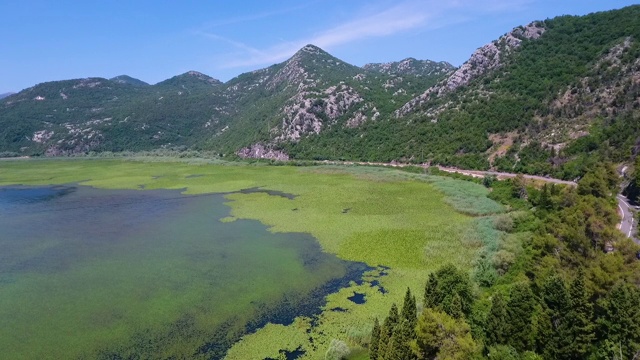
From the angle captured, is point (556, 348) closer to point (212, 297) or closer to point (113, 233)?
point (212, 297)

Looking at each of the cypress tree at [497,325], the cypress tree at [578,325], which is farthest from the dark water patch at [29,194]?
the cypress tree at [578,325]

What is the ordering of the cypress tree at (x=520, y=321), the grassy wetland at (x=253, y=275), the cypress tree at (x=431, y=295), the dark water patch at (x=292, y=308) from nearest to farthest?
the cypress tree at (x=520, y=321) < the cypress tree at (x=431, y=295) < the grassy wetland at (x=253, y=275) < the dark water patch at (x=292, y=308)

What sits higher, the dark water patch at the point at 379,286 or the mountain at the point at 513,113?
the mountain at the point at 513,113

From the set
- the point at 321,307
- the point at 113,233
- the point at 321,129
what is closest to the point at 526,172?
the point at 321,307

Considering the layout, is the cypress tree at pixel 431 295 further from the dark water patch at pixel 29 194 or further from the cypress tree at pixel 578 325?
the dark water patch at pixel 29 194

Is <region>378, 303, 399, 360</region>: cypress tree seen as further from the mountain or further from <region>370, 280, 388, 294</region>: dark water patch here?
the mountain

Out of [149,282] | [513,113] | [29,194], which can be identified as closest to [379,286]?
[149,282]
